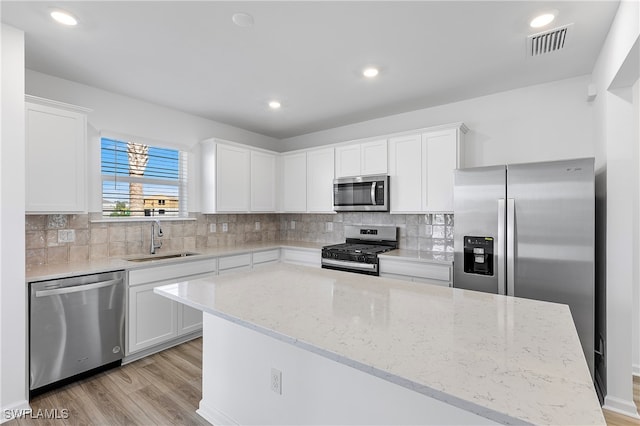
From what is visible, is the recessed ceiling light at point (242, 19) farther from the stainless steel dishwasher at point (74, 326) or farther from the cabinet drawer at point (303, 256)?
the cabinet drawer at point (303, 256)

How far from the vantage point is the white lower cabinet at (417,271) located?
2.99 meters

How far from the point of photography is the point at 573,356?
977 mm

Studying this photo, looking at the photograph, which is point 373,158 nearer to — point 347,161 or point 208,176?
point 347,161

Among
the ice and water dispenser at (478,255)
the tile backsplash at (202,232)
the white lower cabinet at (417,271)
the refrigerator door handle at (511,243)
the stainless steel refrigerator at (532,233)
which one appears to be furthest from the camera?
the white lower cabinet at (417,271)

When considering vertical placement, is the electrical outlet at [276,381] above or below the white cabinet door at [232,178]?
below

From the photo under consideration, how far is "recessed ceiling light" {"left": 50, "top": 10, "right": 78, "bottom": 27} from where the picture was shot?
76.5 inches

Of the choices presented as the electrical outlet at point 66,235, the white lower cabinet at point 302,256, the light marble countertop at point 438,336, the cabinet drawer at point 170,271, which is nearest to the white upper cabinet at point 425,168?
the white lower cabinet at point 302,256

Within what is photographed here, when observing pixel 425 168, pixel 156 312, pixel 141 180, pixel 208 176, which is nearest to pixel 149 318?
pixel 156 312

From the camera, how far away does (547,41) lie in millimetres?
2242

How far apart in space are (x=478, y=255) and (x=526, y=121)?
1513mm

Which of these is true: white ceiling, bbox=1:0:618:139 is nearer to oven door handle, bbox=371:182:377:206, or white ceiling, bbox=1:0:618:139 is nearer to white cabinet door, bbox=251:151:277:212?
oven door handle, bbox=371:182:377:206

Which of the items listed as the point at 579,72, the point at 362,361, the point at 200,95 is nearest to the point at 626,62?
the point at 579,72

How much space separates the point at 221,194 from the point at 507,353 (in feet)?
11.7

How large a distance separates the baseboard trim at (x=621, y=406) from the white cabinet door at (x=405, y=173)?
6.82 ft
